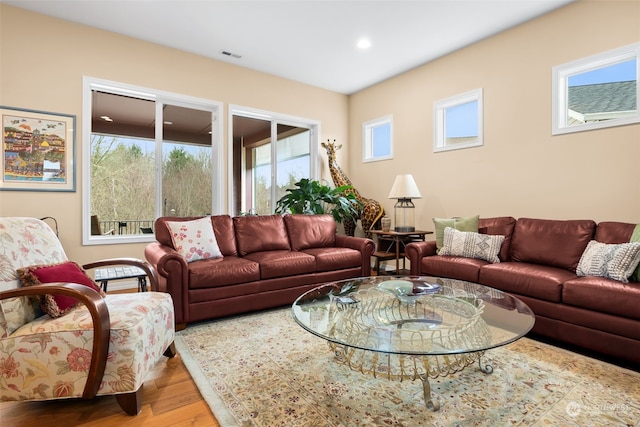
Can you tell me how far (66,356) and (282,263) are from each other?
1.90 m

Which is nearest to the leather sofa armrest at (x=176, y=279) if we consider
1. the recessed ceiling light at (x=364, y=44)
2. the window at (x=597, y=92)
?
the recessed ceiling light at (x=364, y=44)

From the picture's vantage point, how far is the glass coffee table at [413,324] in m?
1.56

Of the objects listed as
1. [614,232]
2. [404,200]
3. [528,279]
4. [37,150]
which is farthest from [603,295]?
[37,150]

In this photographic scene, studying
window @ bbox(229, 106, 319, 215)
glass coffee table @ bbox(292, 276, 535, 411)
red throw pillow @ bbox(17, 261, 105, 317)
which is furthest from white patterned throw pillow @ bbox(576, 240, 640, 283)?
window @ bbox(229, 106, 319, 215)

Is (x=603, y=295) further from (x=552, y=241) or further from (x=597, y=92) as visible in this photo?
(x=597, y=92)

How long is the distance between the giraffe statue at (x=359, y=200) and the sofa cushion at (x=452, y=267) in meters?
1.63

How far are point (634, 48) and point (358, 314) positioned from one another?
11.2ft

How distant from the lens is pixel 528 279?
2578 mm

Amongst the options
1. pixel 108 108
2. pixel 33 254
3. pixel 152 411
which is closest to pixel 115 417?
pixel 152 411

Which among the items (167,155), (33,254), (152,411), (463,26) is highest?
(463,26)

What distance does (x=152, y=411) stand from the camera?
5.44 feet

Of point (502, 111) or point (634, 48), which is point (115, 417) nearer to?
point (502, 111)

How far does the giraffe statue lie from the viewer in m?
5.28

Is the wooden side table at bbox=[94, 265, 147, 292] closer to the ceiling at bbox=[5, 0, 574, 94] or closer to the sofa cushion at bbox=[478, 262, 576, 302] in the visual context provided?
the ceiling at bbox=[5, 0, 574, 94]
